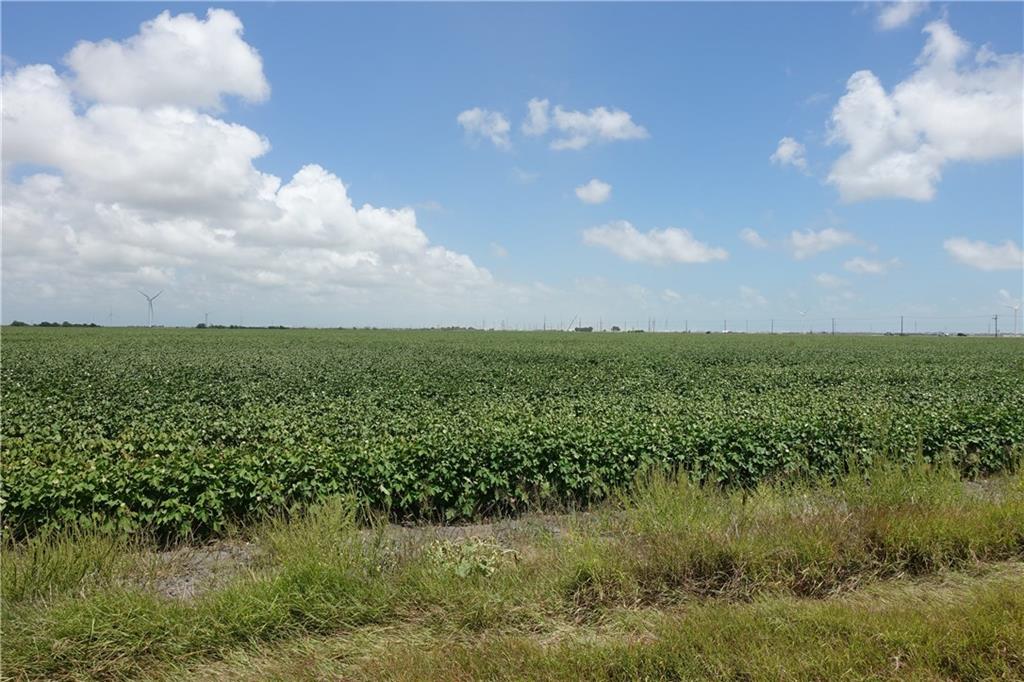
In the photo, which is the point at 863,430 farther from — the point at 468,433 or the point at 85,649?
the point at 85,649

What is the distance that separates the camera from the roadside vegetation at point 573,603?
324 centimetres

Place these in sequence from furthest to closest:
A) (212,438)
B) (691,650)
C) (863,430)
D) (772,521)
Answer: (212,438)
(863,430)
(772,521)
(691,650)

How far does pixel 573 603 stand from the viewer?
4.00m

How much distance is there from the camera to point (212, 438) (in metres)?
10.7

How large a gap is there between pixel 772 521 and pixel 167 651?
4918mm

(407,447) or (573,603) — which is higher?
(407,447)

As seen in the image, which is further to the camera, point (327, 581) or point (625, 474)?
point (625, 474)

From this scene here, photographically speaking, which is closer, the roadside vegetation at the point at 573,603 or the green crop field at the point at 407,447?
the roadside vegetation at the point at 573,603

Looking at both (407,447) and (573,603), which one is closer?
(573,603)

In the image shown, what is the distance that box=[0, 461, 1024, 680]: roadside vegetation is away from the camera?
3.24 m

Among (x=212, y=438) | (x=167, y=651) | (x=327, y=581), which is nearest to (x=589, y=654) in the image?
(x=327, y=581)

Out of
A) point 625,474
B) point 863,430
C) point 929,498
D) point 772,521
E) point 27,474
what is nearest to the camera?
point 772,521

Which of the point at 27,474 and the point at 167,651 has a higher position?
the point at 27,474

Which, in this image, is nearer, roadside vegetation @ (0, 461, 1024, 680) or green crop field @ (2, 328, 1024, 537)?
roadside vegetation @ (0, 461, 1024, 680)
